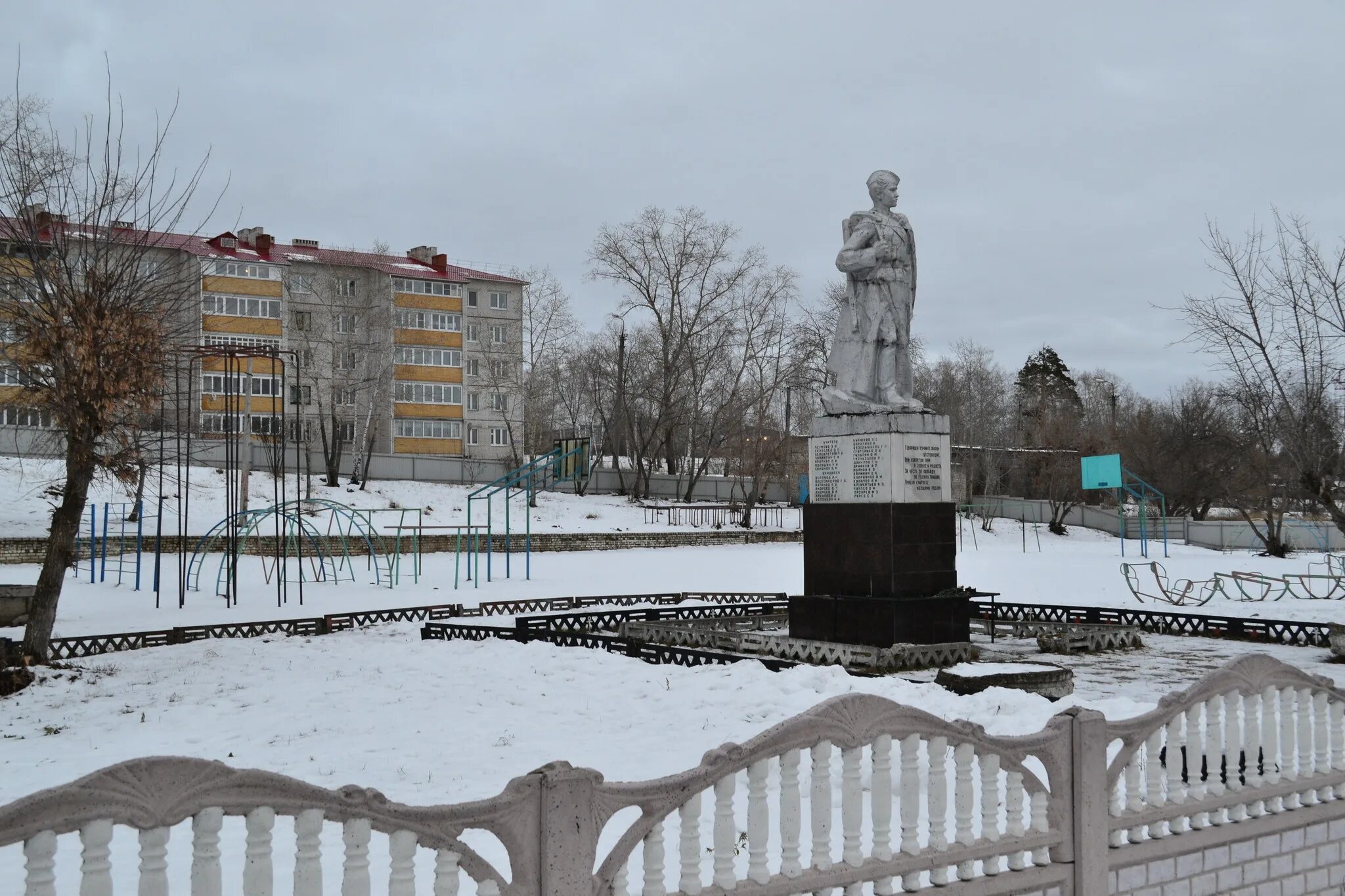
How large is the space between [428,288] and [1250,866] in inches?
2175

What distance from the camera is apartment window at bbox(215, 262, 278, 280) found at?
52.1 m

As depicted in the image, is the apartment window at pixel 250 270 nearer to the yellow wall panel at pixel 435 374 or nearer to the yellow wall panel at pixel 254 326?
the yellow wall panel at pixel 254 326

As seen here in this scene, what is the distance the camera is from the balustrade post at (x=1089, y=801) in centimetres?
467

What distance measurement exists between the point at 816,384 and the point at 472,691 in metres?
42.2

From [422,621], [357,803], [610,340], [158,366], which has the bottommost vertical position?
[422,621]

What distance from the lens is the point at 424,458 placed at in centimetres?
4669

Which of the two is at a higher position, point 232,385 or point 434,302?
point 434,302

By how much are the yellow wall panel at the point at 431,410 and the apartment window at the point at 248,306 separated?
7346mm

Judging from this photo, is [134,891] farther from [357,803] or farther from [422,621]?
[422,621]

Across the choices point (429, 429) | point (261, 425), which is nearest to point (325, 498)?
point (261, 425)

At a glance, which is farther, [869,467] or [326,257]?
[326,257]

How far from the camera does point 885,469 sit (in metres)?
12.1

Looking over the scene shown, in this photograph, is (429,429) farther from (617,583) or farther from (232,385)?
(617,583)

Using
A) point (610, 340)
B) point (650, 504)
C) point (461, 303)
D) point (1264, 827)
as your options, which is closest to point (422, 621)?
point (1264, 827)
